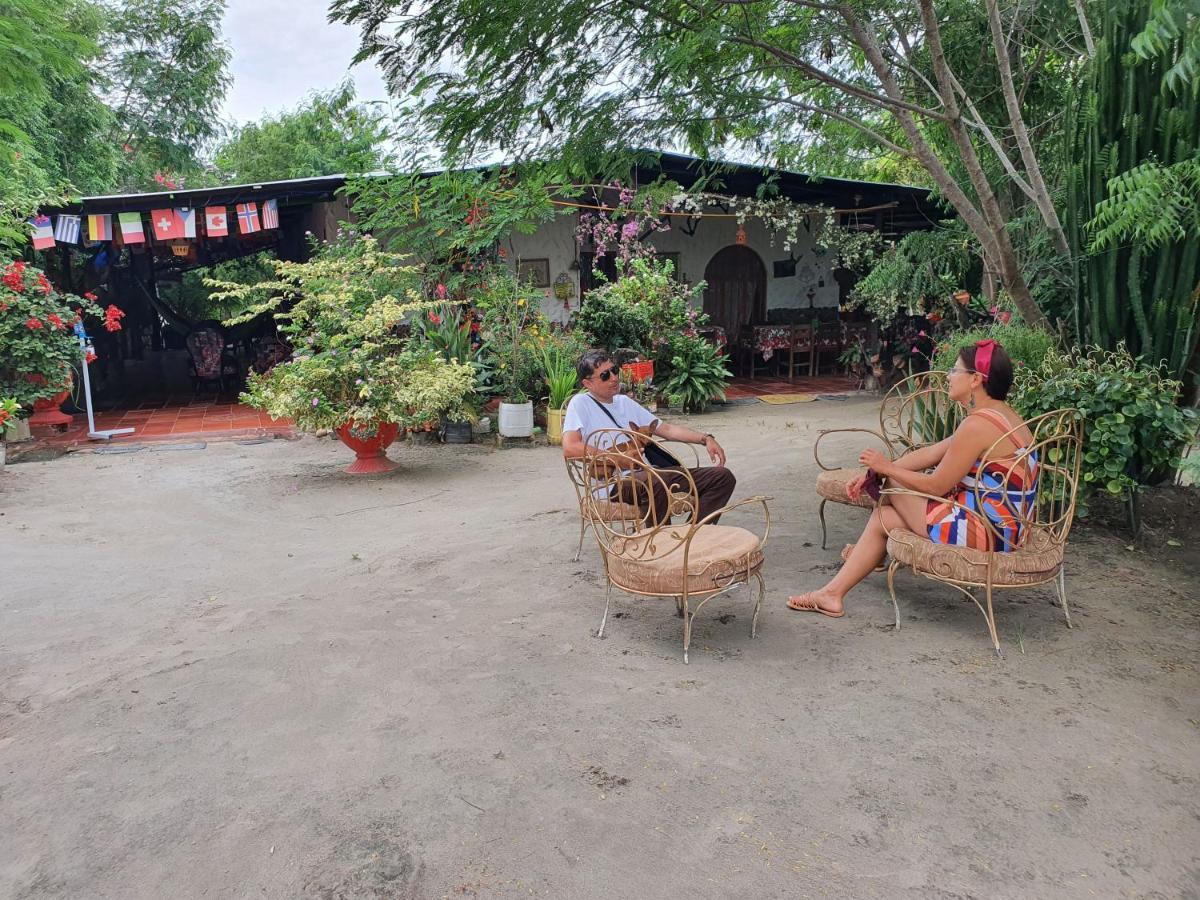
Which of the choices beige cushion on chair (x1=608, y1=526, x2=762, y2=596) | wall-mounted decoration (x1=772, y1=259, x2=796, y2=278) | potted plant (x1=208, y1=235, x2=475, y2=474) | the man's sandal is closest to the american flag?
potted plant (x1=208, y1=235, x2=475, y2=474)

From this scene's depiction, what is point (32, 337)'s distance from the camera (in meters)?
8.87

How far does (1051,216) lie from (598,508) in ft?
11.1

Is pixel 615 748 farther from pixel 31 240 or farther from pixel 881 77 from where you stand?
pixel 31 240

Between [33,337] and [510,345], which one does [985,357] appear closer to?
[510,345]

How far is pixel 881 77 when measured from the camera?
514 cm

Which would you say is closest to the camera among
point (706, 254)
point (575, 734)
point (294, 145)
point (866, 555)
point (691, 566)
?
point (575, 734)

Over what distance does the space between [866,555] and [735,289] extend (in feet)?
34.4

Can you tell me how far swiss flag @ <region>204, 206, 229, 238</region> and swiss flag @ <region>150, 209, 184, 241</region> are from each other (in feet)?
0.95

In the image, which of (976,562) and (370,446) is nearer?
(976,562)

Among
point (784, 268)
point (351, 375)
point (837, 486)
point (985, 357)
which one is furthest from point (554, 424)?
point (784, 268)

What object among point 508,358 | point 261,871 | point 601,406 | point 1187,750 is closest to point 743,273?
point 508,358

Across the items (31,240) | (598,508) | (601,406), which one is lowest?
(598,508)

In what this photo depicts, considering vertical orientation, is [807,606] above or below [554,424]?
below

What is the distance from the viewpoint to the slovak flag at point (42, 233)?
9.86 metres
